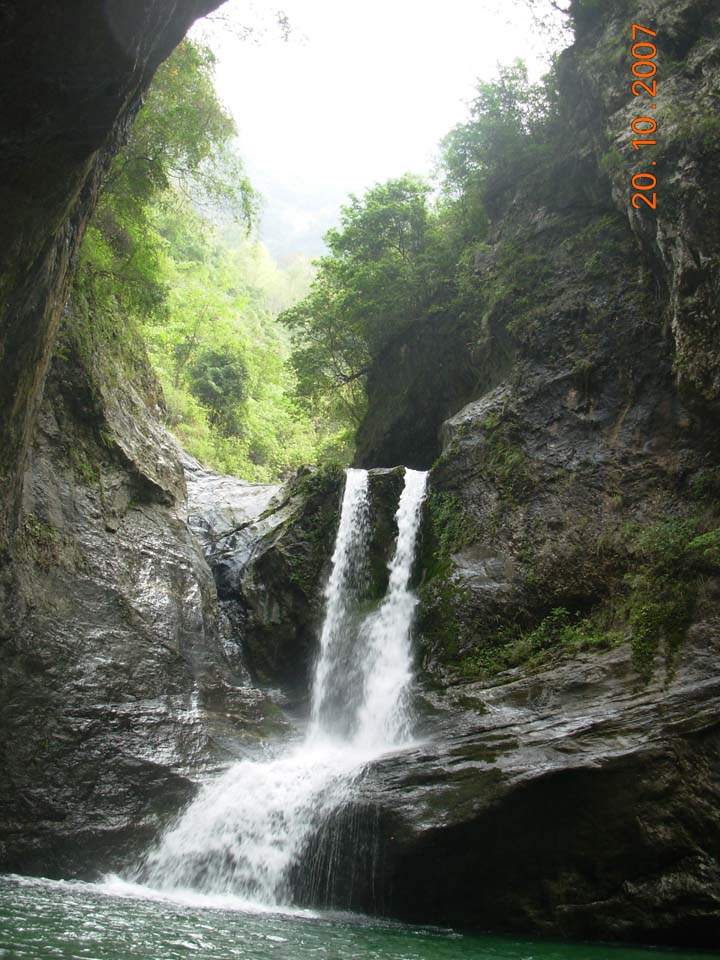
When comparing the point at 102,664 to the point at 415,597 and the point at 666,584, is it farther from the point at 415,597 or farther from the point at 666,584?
the point at 666,584

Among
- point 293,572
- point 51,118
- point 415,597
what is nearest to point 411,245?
point 293,572

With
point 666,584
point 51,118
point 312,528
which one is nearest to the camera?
point 51,118

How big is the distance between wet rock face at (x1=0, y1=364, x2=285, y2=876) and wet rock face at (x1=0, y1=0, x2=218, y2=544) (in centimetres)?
303

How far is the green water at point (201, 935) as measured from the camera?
177 inches

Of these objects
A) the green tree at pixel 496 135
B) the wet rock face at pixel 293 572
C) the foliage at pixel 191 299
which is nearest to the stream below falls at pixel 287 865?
the wet rock face at pixel 293 572

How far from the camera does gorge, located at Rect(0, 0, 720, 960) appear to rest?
618 centimetres

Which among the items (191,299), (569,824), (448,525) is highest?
(191,299)

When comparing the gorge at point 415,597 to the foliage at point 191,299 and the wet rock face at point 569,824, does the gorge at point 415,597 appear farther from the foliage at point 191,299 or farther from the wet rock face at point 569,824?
the foliage at point 191,299

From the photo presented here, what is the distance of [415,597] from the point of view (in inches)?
441

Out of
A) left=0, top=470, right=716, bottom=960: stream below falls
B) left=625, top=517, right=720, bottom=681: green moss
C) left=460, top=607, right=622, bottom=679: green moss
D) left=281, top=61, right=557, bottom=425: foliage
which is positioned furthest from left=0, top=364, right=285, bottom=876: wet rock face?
left=281, top=61, right=557, bottom=425: foliage

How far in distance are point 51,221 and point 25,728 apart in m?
6.10

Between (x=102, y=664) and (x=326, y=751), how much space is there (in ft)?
11.4

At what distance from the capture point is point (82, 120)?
491 centimetres

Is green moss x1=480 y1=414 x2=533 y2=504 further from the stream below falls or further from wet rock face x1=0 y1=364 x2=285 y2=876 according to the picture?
wet rock face x1=0 y1=364 x2=285 y2=876
